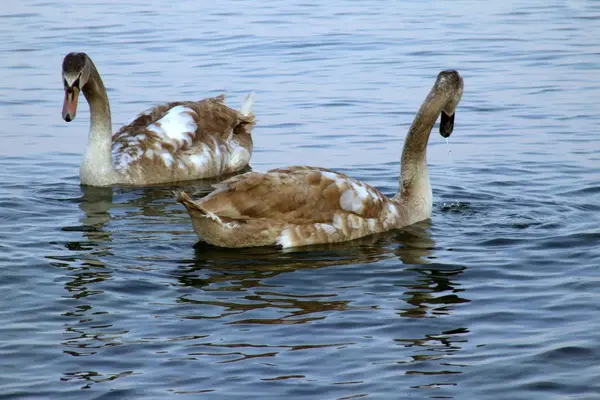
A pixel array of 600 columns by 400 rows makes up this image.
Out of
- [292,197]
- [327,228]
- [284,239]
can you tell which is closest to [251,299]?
[284,239]

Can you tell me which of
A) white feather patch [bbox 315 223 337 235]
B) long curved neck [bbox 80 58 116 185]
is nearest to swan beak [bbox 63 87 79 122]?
long curved neck [bbox 80 58 116 185]

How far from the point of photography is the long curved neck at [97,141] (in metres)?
13.1

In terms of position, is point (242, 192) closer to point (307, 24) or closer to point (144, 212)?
point (144, 212)

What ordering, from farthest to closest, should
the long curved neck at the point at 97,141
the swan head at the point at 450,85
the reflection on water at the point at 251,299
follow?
the long curved neck at the point at 97,141, the swan head at the point at 450,85, the reflection on water at the point at 251,299

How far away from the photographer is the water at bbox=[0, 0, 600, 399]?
7250 mm

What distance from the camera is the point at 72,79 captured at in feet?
42.7

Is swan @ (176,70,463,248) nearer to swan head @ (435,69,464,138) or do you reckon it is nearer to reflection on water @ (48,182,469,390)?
swan head @ (435,69,464,138)

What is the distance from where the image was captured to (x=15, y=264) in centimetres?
955

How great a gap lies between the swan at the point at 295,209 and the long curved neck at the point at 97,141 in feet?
10.5

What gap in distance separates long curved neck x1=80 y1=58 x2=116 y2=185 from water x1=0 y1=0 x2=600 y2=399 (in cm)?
28

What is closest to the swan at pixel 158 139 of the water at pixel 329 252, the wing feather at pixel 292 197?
the water at pixel 329 252

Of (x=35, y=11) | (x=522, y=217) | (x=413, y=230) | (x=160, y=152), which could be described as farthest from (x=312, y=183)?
(x=35, y=11)

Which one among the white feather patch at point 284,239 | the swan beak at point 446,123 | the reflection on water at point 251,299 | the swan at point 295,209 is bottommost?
the reflection on water at point 251,299

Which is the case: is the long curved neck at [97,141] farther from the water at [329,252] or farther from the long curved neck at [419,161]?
the long curved neck at [419,161]
